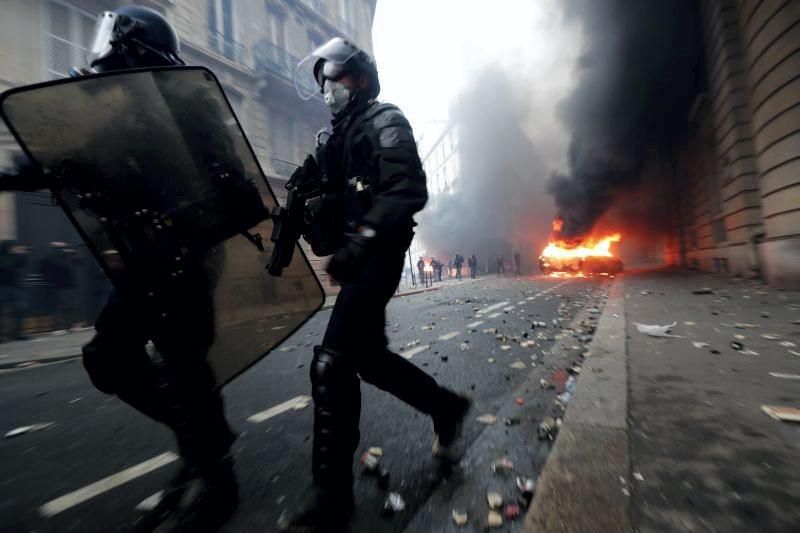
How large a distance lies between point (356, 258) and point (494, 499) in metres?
1.06

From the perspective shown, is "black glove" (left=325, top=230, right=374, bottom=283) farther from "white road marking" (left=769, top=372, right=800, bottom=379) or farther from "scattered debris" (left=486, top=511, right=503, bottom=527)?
"white road marking" (left=769, top=372, right=800, bottom=379)

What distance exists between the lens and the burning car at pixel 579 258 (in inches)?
742

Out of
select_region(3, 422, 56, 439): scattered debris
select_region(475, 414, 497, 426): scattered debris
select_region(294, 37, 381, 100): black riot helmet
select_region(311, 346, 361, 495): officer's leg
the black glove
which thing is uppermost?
select_region(294, 37, 381, 100): black riot helmet

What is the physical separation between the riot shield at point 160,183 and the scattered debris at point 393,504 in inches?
34.5

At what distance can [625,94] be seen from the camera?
16.2 m

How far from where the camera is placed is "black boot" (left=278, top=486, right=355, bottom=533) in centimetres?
127

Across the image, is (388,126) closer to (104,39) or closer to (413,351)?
(104,39)

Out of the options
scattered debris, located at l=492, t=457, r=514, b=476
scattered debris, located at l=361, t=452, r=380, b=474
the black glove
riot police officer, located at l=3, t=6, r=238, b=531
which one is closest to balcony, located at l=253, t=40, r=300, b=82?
riot police officer, located at l=3, t=6, r=238, b=531

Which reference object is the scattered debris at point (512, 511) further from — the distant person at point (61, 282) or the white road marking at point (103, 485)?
the distant person at point (61, 282)

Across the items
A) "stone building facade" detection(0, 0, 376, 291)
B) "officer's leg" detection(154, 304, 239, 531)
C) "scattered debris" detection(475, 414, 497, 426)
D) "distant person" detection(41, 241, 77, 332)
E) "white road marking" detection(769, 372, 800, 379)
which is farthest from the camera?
"stone building facade" detection(0, 0, 376, 291)

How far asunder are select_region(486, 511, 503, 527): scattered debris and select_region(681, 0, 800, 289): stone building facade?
803 cm

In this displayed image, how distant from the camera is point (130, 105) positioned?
1485mm

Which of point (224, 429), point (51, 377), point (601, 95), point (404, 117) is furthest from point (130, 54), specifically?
point (601, 95)

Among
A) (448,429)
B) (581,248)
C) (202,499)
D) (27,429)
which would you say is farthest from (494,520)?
(581,248)
